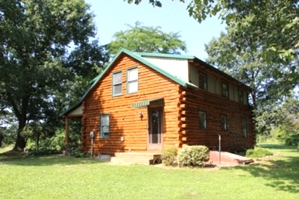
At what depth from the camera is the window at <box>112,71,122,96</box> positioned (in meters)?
17.4

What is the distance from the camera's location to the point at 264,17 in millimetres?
8508

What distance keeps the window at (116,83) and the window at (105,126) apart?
1.58 m

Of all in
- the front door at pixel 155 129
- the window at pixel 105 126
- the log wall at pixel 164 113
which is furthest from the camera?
the window at pixel 105 126

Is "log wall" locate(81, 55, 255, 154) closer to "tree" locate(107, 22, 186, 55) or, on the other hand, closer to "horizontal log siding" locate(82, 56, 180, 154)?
"horizontal log siding" locate(82, 56, 180, 154)

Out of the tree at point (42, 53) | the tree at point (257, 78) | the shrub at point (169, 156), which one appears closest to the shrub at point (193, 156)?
the shrub at point (169, 156)

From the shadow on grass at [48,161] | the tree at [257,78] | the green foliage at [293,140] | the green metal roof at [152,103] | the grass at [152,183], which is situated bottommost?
the grass at [152,183]

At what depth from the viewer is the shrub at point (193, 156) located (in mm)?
11922

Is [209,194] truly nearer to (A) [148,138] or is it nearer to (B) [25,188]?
(B) [25,188]

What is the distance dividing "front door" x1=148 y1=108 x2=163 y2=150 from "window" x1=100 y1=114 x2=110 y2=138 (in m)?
3.44

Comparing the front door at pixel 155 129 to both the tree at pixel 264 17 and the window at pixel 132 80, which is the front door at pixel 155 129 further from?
the tree at pixel 264 17

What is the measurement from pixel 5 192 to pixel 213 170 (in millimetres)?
7362

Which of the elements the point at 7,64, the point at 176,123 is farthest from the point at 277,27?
the point at 7,64

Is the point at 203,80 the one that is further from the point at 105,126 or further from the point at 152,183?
the point at 152,183

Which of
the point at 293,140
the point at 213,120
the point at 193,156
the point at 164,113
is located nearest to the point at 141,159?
the point at 193,156
